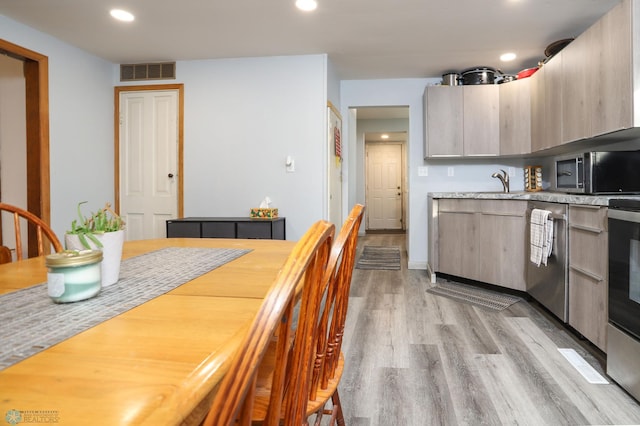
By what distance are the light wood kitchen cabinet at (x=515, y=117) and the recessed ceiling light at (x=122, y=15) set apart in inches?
139

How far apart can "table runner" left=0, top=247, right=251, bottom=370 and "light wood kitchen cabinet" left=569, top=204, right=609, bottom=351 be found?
201cm

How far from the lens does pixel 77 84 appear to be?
3908 millimetres

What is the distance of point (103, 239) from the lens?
3.24ft

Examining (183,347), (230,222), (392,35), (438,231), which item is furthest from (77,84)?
(183,347)

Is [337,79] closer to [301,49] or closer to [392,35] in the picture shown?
[301,49]

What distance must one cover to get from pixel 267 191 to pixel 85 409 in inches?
149

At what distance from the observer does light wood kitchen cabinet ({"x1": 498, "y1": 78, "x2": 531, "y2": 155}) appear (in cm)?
395

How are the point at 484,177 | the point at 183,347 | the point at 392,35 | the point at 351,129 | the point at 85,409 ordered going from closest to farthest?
the point at 85,409 → the point at 183,347 → the point at 392,35 → the point at 484,177 → the point at 351,129

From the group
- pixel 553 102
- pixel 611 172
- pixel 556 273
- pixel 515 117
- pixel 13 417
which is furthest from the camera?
pixel 515 117

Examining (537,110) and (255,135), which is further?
(255,135)

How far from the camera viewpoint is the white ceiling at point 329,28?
297 centimetres

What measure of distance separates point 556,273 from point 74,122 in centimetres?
436

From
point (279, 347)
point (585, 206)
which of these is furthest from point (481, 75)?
point (279, 347)

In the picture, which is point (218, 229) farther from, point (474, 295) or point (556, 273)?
point (556, 273)
